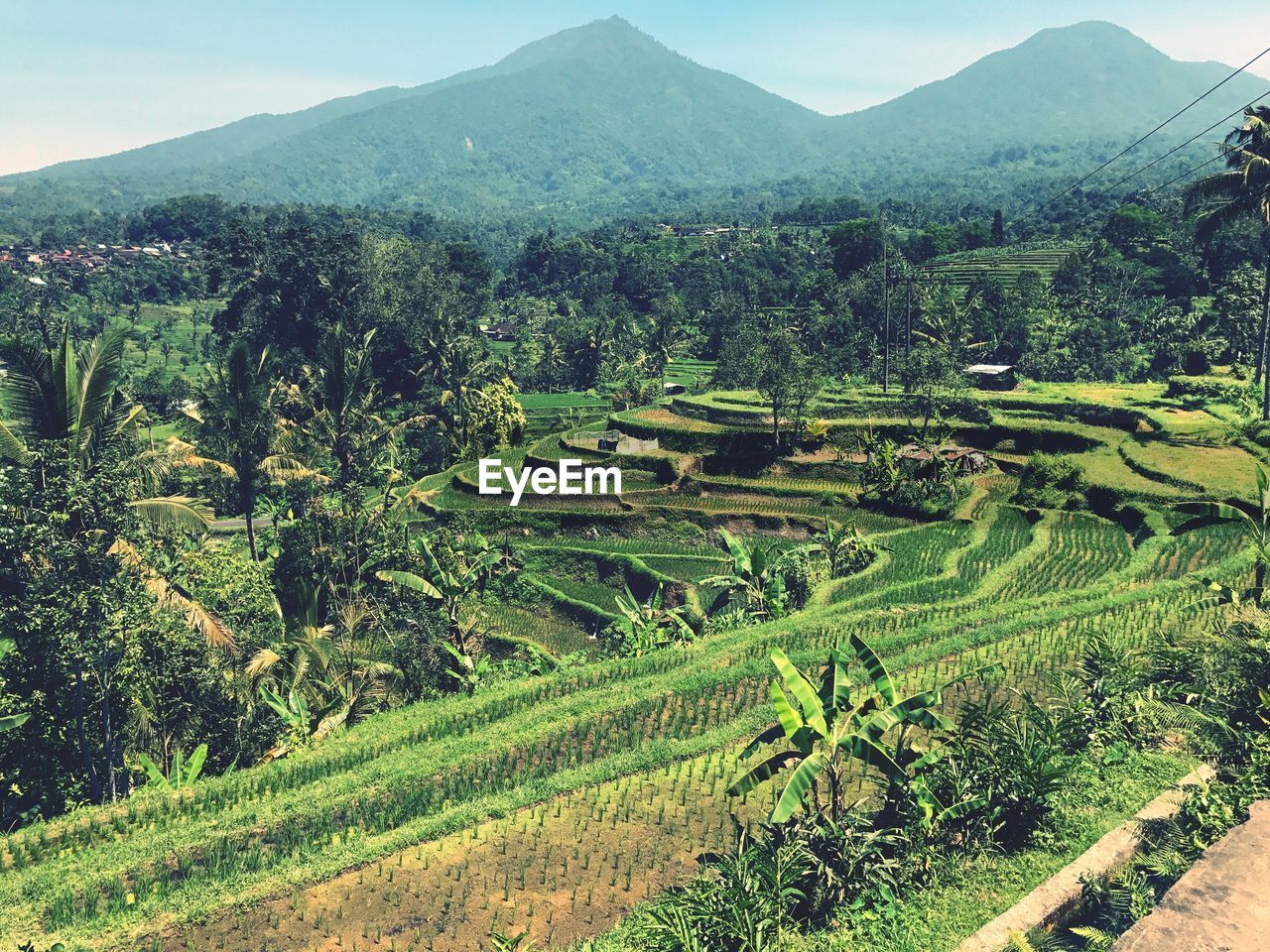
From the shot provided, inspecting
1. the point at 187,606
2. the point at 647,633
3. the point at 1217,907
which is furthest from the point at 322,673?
the point at 1217,907

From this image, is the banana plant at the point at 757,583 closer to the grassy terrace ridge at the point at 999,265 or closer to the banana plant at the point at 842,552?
the banana plant at the point at 842,552

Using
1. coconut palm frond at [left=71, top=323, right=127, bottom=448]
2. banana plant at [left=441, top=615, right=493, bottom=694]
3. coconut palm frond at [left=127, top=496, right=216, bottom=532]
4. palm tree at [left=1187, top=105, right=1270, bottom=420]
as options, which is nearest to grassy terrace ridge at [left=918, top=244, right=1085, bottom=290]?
palm tree at [left=1187, top=105, right=1270, bottom=420]

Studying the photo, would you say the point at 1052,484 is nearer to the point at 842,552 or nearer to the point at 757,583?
the point at 842,552

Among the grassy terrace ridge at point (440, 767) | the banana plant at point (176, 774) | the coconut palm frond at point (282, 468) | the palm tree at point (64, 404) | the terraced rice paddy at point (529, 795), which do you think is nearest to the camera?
the terraced rice paddy at point (529, 795)

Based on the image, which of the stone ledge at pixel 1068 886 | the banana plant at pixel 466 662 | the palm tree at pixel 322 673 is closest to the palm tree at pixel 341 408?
the palm tree at pixel 322 673

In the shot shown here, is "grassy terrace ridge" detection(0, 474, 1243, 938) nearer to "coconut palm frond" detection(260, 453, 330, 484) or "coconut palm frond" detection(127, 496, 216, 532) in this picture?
"coconut palm frond" detection(127, 496, 216, 532)
